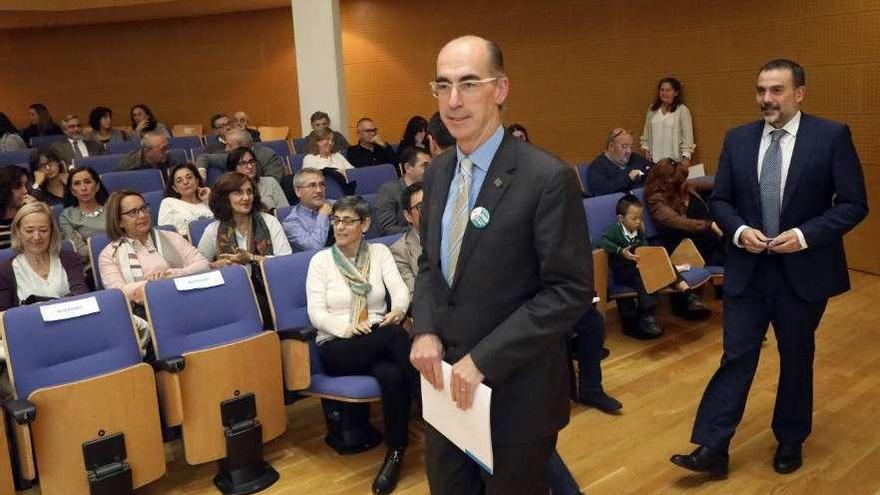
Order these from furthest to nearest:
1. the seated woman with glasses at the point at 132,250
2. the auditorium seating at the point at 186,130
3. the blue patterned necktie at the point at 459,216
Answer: the auditorium seating at the point at 186,130 → the seated woman with glasses at the point at 132,250 → the blue patterned necktie at the point at 459,216

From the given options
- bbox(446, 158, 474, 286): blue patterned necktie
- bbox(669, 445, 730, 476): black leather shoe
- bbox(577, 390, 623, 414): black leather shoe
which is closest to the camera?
bbox(446, 158, 474, 286): blue patterned necktie

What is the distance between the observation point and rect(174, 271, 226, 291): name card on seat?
3109mm

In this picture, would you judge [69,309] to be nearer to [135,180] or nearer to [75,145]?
[135,180]

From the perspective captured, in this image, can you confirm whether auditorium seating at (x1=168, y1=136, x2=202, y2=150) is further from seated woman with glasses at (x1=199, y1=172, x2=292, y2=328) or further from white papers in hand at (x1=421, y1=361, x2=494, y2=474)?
white papers in hand at (x1=421, y1=361, x2=494, y2=474)

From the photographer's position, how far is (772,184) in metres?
2.65

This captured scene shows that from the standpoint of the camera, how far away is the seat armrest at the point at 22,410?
2414 millimetres

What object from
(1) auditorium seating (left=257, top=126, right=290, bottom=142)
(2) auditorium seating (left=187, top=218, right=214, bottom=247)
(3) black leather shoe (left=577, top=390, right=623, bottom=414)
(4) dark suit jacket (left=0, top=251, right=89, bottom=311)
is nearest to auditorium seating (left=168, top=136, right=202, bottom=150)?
(1) auditorium seating (left=257, top=126, right=290, bottom=142)

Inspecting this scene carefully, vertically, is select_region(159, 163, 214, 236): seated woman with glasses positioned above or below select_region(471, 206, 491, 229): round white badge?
below

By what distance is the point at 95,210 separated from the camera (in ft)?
15.0

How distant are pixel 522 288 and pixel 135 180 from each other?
4639mm

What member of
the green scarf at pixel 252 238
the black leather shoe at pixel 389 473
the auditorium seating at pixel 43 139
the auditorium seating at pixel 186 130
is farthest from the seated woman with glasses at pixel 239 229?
the auditorium seating at pixel 186 130

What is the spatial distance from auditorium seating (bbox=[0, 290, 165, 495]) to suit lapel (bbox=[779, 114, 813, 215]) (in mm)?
2312

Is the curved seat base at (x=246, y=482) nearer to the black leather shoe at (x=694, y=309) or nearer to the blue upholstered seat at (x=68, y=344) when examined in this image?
the blue upholstered seat at (x=68, y=344)

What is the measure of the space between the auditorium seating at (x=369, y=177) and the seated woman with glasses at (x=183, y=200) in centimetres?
137
